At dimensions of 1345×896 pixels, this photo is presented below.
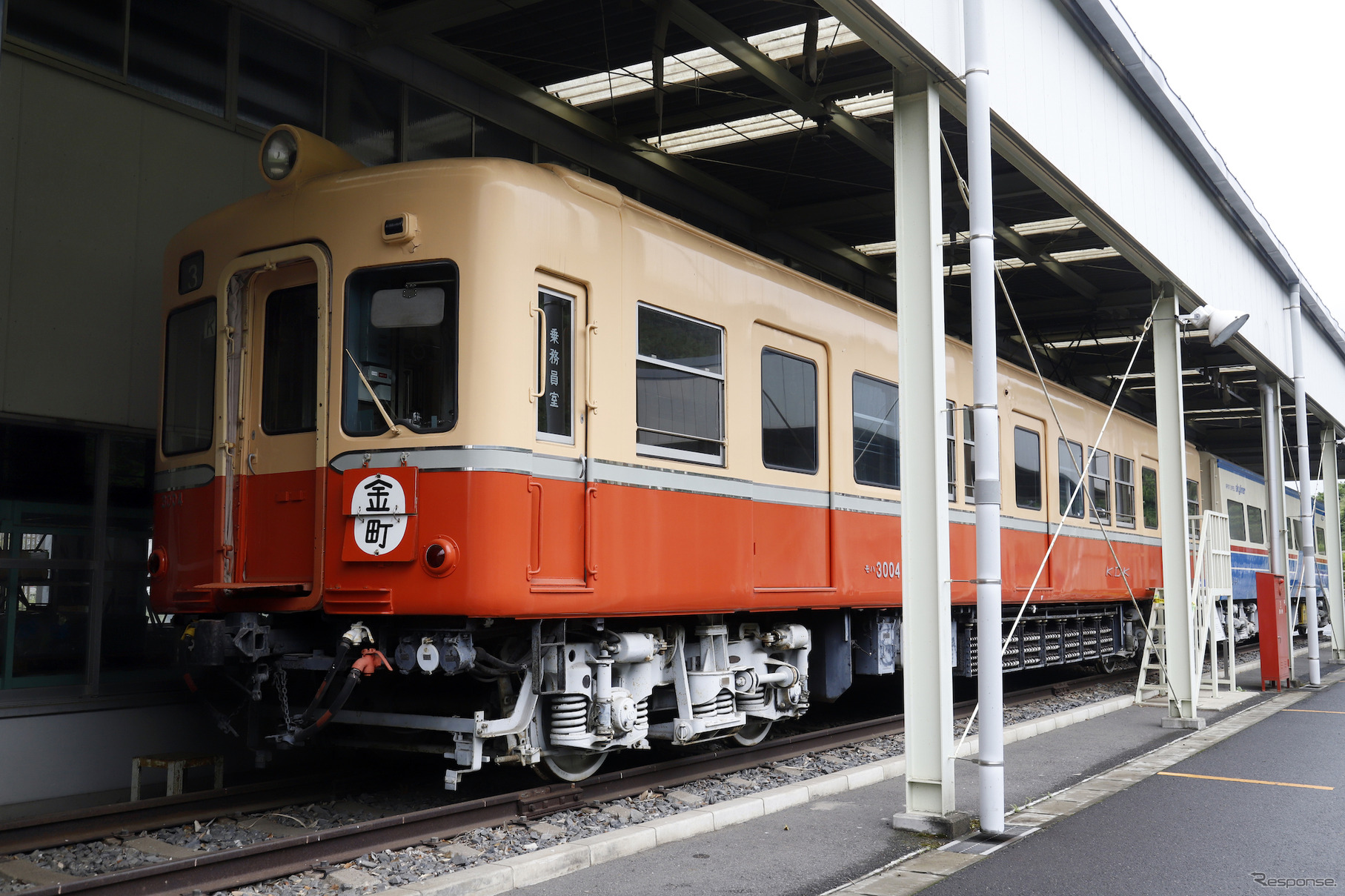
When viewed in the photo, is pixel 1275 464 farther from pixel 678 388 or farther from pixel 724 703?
pixel 678 388

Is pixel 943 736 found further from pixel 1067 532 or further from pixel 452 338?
pixel 1067 532

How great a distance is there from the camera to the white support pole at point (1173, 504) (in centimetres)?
1119

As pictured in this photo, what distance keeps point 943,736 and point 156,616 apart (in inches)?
229

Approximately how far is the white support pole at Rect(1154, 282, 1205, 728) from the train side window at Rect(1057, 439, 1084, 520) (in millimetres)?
1972

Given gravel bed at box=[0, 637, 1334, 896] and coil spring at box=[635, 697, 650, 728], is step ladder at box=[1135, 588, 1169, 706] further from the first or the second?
coil spring at box=[635, 697, 650, 728]

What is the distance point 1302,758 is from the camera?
9250 millimetres

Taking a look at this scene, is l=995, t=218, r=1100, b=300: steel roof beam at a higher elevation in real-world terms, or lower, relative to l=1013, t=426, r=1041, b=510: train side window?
higher

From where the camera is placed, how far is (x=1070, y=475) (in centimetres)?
1408

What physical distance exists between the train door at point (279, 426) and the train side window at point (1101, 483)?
1053 centimetres

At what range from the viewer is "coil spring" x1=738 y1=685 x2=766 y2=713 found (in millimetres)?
8531

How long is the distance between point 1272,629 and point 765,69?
10.0 m

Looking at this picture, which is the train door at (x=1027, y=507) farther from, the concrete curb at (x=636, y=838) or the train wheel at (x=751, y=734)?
the concrete curb at (x=636, y=838)

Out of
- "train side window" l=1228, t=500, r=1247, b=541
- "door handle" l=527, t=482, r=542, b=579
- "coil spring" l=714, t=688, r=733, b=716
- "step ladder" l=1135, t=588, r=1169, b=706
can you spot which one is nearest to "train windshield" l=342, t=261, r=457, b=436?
"door handle" l=527, t=482, r=542, b=579

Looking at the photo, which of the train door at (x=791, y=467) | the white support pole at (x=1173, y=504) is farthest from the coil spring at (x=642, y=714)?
the white support pole at (x=1173, y=504)
